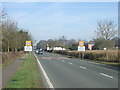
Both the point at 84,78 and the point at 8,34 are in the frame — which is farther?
the point at 8,34

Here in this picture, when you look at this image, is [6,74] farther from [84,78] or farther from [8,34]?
[8,34]

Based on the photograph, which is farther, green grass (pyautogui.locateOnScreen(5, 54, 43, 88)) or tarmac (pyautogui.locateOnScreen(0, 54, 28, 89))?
tarmac (pyautogui.locateOnScreen(0, 54, 28, 89))

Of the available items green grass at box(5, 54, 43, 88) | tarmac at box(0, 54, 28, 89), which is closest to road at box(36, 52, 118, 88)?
green grass at box(5, 54, 43, 88)

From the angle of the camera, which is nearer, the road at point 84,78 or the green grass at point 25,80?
the green grass at point 25,80

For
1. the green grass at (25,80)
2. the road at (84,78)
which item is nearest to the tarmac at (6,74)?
the green grass at (25,80)

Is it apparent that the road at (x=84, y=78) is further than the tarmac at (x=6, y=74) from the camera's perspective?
No

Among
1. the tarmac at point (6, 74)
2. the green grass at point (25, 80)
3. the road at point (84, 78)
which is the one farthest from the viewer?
the tarmac at point (6, 74)

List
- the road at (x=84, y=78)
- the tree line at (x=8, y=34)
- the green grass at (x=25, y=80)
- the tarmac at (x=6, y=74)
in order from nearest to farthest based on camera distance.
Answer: the green grass at (x=25, y=80)
the road at (x=84, y=78)
the tarmac at (x=6, y=74)
the tree line at (x=8, y=34)

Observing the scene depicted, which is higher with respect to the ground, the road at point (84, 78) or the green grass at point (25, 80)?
the green grass at point (25, 80)

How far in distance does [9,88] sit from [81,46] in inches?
1432

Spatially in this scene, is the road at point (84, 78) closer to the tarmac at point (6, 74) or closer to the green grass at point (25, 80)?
the green grass at point (25, 80)

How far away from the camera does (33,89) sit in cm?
902

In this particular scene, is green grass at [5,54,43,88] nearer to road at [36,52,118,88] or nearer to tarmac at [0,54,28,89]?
tarmac at [0,54,28,89]

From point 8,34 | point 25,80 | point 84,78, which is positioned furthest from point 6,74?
point 8,34
